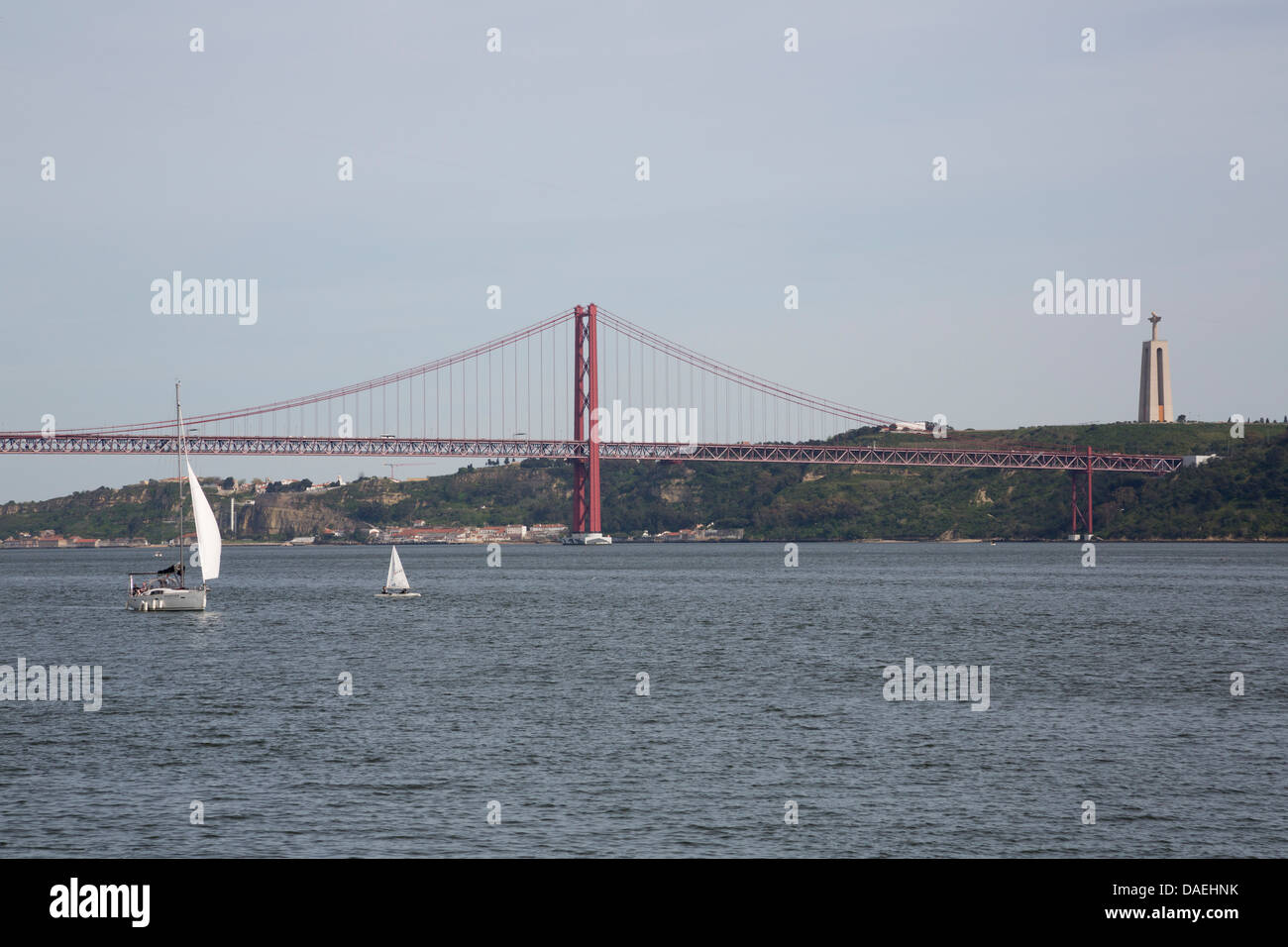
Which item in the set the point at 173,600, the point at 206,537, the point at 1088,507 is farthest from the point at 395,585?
the point at 1088,507

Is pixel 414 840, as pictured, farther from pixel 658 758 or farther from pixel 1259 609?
pixel 1259 609

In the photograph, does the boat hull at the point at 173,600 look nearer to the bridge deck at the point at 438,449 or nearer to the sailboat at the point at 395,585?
the sailboat at the point at 395,585

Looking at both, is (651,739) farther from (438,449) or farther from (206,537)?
(438,449)

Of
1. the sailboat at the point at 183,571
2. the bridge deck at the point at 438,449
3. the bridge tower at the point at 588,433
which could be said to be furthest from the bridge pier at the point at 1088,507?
the sailboat at the point at 183,571

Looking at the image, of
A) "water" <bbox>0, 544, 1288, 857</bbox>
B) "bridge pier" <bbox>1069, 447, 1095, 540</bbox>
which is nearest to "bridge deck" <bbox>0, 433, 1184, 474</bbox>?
"bridge pier" <bbox>1069, 447, 1095, 540</bbox>

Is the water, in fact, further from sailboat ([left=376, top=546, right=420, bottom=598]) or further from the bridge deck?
the bridge deck
